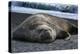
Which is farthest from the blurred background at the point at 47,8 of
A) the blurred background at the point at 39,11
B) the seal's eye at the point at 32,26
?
the seal's eye at the point at 32,26

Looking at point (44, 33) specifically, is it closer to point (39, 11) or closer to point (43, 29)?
point (43, 29)

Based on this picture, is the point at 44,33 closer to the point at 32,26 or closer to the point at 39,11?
the point at 32,26

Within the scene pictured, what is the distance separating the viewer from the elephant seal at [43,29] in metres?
1.73

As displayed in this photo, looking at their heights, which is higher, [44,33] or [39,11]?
[39,11]

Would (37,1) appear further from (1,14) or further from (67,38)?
(67,38)

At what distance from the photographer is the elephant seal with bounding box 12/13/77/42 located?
173cm

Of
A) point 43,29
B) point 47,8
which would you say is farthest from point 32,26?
point 47,8

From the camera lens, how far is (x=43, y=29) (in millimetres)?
1773

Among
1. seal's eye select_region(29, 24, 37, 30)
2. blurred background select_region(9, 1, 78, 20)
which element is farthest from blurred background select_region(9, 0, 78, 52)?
seal's eye select_region(29, 24, 37, 30)

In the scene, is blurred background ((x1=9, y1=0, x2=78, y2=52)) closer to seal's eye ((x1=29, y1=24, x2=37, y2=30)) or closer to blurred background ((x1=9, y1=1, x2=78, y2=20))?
blurred background ((x1=9, y1=1, x2=78, y2=20))

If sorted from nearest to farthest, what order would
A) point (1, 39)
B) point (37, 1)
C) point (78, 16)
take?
point (1, 39)
point (37, 1)
point (78, 16)

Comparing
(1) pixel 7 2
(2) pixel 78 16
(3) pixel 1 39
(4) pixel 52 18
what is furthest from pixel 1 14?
(2) pixel 78 16

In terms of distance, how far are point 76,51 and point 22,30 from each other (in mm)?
761

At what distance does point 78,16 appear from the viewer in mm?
1930
